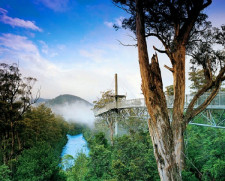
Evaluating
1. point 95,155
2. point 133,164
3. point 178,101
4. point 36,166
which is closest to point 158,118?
point 178,101

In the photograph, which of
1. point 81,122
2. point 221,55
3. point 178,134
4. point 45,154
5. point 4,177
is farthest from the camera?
point 81,122

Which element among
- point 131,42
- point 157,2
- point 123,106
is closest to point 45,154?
point 123,106

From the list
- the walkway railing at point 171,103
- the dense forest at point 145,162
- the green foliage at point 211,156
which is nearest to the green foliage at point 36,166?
the dense forest at point 145,162

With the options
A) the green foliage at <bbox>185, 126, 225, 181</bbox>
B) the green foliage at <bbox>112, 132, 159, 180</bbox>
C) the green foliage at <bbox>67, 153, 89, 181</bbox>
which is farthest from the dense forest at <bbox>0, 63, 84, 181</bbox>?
the green foliage at <bbox>185, 126, 225, 181</bbox>

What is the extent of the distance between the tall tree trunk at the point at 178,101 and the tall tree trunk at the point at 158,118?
18 cm

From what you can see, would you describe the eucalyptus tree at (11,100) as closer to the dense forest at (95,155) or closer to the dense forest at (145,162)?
the dense forest at (95,155)

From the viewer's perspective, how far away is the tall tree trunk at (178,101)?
10.7ft

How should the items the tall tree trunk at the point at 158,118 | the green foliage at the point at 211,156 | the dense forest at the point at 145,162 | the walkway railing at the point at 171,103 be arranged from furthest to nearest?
the dense forest at the point at 145,162, the green foliage at the point at 211,156, the walkway railing at the point at 171,103, the tall tree trunk at the point at 158,118

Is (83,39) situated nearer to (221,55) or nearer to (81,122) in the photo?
(221,55)

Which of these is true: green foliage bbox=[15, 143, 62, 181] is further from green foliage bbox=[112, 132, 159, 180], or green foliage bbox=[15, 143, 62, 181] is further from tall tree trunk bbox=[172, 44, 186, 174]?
tall tree trunk bbox=[172, 44, 186, 174]

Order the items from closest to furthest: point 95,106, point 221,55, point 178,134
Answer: point 178,134, point 221,55, point 95,106

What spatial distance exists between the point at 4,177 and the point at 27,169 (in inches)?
169

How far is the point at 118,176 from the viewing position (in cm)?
1177

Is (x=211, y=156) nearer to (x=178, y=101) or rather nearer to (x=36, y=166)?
(x=178, y=101)
